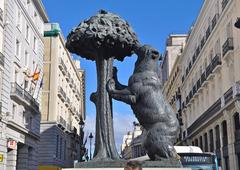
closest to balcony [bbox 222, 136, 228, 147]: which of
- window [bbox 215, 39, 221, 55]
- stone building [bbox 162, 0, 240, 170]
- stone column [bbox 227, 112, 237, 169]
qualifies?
stone building [bbox 162, 0, 240, 170]

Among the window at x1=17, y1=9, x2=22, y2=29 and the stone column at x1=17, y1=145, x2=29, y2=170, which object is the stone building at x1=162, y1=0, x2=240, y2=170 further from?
the stone column at x1=17, y1=145, x2=29, y2=170

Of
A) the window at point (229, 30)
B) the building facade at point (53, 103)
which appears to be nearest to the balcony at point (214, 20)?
the window at point (229, 30)

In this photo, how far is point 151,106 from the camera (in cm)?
729

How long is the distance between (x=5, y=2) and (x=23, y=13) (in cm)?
467

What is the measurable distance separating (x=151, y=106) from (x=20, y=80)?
2704cm

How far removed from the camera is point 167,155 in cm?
712

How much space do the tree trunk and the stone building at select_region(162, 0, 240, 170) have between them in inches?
900

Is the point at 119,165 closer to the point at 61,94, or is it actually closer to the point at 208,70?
the point at 208,70

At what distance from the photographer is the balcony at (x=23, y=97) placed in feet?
99.1

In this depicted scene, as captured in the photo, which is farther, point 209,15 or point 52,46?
point 52,46

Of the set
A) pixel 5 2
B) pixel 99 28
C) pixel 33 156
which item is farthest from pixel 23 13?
pixel 99 28

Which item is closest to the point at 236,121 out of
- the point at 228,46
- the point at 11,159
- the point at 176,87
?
the point at 228,46

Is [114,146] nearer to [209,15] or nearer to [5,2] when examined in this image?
[5,2]

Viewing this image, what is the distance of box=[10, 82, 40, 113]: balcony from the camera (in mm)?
30219
